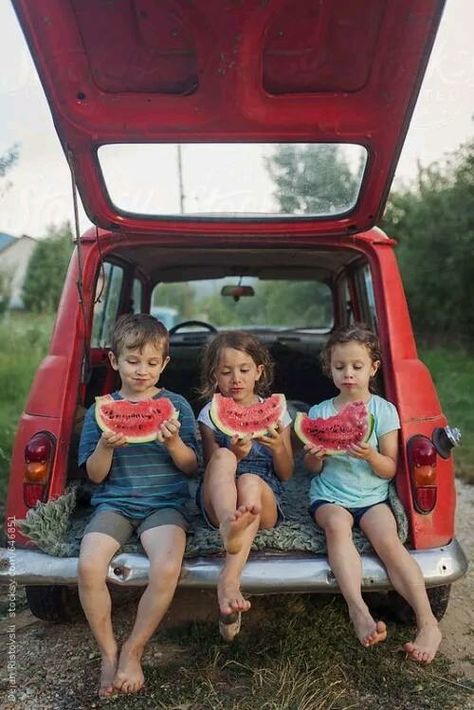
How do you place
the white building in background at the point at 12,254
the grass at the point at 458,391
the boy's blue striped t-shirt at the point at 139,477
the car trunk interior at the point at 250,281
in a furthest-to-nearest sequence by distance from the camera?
the white building in background at the point at 12,254 < the grass at the point at 458,391 < the car trunk interior at the point at 250,281 < the boy's blue striped t-shirt at the point at 139,477

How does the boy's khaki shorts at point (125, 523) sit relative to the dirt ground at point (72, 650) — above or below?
above

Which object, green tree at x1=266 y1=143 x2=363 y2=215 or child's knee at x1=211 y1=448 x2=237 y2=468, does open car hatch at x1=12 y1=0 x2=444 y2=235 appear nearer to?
green tree at x1=266 y1=143 x2=363 y2=215

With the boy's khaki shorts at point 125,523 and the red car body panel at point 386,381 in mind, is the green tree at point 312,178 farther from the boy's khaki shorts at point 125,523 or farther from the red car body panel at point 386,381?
the boy's khaki shorts at point 125,523

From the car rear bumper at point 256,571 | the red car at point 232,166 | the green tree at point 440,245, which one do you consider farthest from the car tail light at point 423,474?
the green tree at point 440,245

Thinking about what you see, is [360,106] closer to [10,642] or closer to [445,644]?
[445,644]

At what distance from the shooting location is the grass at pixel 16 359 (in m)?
8.44

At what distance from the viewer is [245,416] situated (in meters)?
3.11

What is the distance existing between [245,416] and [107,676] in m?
1.25

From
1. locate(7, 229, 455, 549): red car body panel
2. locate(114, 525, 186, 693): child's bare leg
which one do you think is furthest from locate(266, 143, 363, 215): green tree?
locate(114, 525, 186, 693): child's bare leg

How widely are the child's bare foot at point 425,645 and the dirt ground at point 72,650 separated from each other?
31 centimetres

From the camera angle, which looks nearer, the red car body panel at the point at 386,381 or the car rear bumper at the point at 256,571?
the car rear bumper at the point at 256,571

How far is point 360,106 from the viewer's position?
9.56 ft

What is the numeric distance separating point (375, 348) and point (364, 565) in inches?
42.4

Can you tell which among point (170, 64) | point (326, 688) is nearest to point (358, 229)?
point (170, 64)
